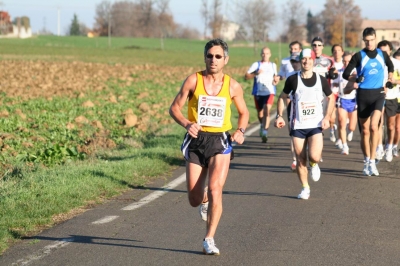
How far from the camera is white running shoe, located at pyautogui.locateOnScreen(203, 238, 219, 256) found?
7.10 metres

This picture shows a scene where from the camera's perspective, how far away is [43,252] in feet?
23.7

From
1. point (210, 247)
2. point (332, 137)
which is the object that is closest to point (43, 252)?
point (210, 247)

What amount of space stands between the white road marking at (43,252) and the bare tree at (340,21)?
12161 centimetres

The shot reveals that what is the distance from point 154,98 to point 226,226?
1976 centimetres

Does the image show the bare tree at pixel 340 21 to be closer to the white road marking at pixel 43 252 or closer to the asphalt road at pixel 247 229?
the asphalt road at pixel 247 229

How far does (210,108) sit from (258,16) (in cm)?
10830

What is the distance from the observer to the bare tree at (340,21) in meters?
128

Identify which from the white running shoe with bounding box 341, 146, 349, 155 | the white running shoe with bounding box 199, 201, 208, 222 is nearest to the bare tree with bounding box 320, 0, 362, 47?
the white running shoe with bounding box 341, 146, 349, 155

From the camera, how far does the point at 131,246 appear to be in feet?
24.7

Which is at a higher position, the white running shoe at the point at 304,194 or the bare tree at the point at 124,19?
the bare tree at the point at 124,19

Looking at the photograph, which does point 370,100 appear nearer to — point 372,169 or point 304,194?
point 372,169

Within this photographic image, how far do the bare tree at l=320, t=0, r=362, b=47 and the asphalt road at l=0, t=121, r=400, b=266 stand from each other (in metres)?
118

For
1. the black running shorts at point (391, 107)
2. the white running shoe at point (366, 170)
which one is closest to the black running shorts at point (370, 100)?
the white running shoe at point (366, 170)

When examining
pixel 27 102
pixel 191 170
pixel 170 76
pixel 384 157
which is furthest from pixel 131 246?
pixel 170 76
